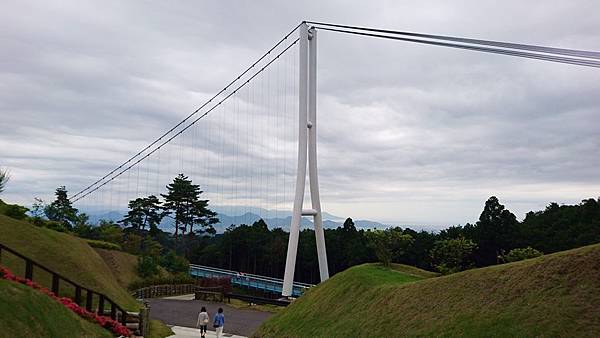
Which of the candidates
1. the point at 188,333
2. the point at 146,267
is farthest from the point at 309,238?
the point at 188,333

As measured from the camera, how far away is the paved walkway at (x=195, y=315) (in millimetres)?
25578

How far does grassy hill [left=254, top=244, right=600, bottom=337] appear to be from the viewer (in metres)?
10.2

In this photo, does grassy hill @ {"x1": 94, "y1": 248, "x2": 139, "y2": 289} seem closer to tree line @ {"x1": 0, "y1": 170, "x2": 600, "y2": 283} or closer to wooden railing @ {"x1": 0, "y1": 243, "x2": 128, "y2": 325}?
tree line @ {"x1": 0, "y1": 170, "x2": 600, "y2": 283}

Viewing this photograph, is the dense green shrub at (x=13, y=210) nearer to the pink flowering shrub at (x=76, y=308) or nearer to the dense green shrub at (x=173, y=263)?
the pink flowering shrub at (x=76, y=308)

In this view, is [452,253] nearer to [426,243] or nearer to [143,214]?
[426,243]

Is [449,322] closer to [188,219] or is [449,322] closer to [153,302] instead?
[153,302]


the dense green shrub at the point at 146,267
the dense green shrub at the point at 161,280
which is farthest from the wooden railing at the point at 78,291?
the dense green shrub at the point at 146,267

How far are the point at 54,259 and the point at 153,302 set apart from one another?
13.7 m

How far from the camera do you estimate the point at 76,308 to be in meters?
14.8

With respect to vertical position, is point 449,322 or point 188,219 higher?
point 188,219

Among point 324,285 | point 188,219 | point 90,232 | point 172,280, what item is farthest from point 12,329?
point 188,219

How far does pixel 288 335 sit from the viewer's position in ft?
59.0

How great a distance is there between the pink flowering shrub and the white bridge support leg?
12123 millimetres

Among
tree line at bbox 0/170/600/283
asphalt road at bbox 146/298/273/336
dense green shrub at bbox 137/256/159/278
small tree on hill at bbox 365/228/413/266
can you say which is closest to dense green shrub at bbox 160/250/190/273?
tree line at bbox 0/170/600/283
